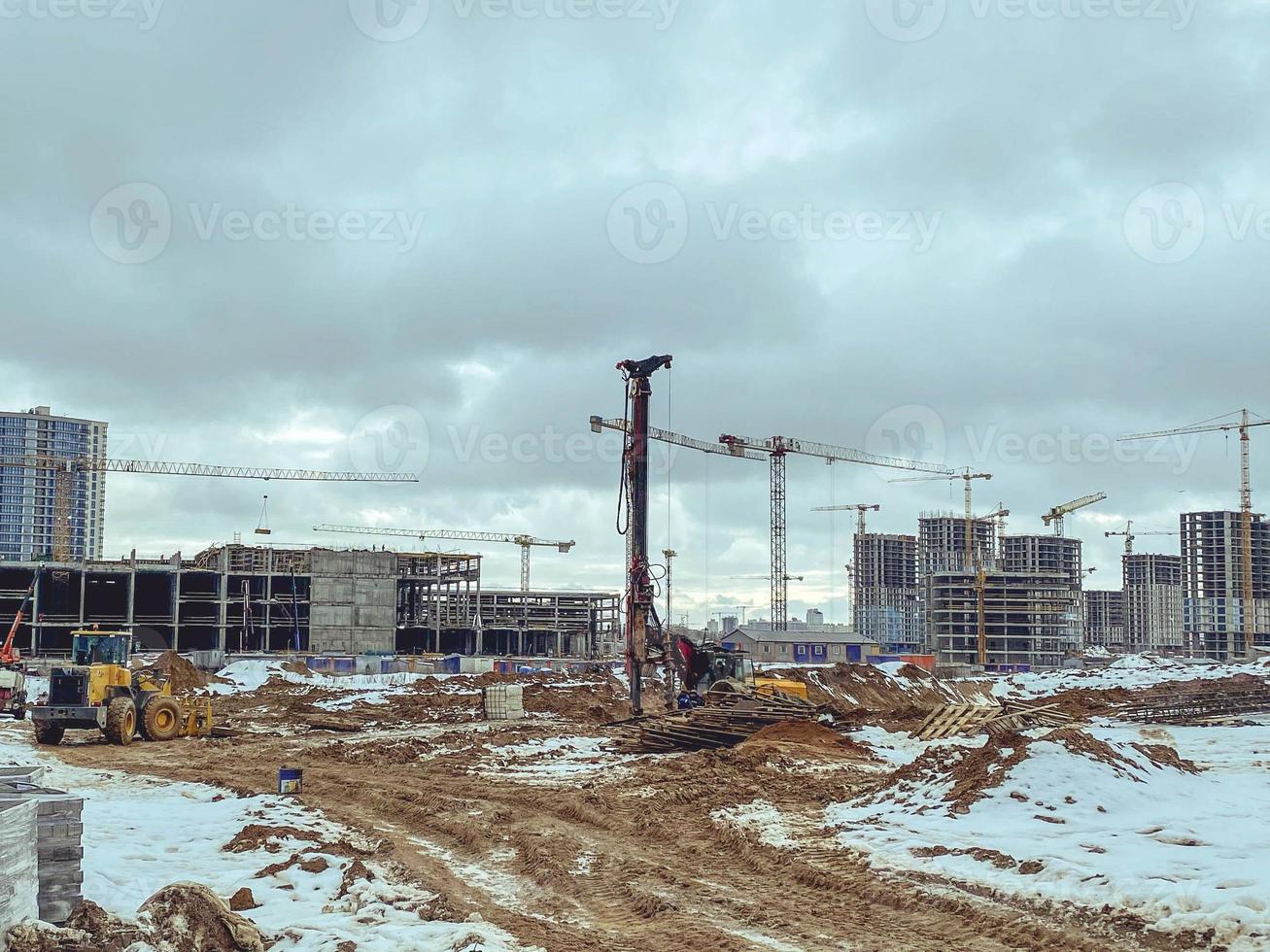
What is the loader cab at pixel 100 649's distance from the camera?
28.8m

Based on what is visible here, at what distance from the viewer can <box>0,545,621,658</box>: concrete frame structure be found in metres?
83.2

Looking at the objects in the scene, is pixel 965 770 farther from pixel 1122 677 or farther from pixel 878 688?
pixel 1122 677

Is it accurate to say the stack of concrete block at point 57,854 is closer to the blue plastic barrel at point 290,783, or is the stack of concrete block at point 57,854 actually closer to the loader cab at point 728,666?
the blue plastic barrel at point 290,783

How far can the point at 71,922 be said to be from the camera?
315 inches

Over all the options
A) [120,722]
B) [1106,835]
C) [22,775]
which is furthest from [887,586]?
[22,775]

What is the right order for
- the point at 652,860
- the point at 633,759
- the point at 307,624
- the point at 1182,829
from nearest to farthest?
the point at 1182,829, the point at 652,860, the point at 633,759, the point at 307,624

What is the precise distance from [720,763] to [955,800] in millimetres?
7382

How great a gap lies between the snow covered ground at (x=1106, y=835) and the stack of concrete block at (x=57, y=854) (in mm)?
9414

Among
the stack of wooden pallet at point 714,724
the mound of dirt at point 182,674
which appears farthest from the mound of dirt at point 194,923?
the mound of dirt at point 182,674

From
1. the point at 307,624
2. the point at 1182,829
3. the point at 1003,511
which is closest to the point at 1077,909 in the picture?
the point at 1182,829

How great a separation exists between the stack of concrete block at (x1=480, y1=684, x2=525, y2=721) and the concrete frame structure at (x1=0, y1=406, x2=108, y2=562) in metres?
172

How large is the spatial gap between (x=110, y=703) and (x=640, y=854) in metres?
19.6

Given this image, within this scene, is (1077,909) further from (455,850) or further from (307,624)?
(307,624)

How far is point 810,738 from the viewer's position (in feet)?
85.5
